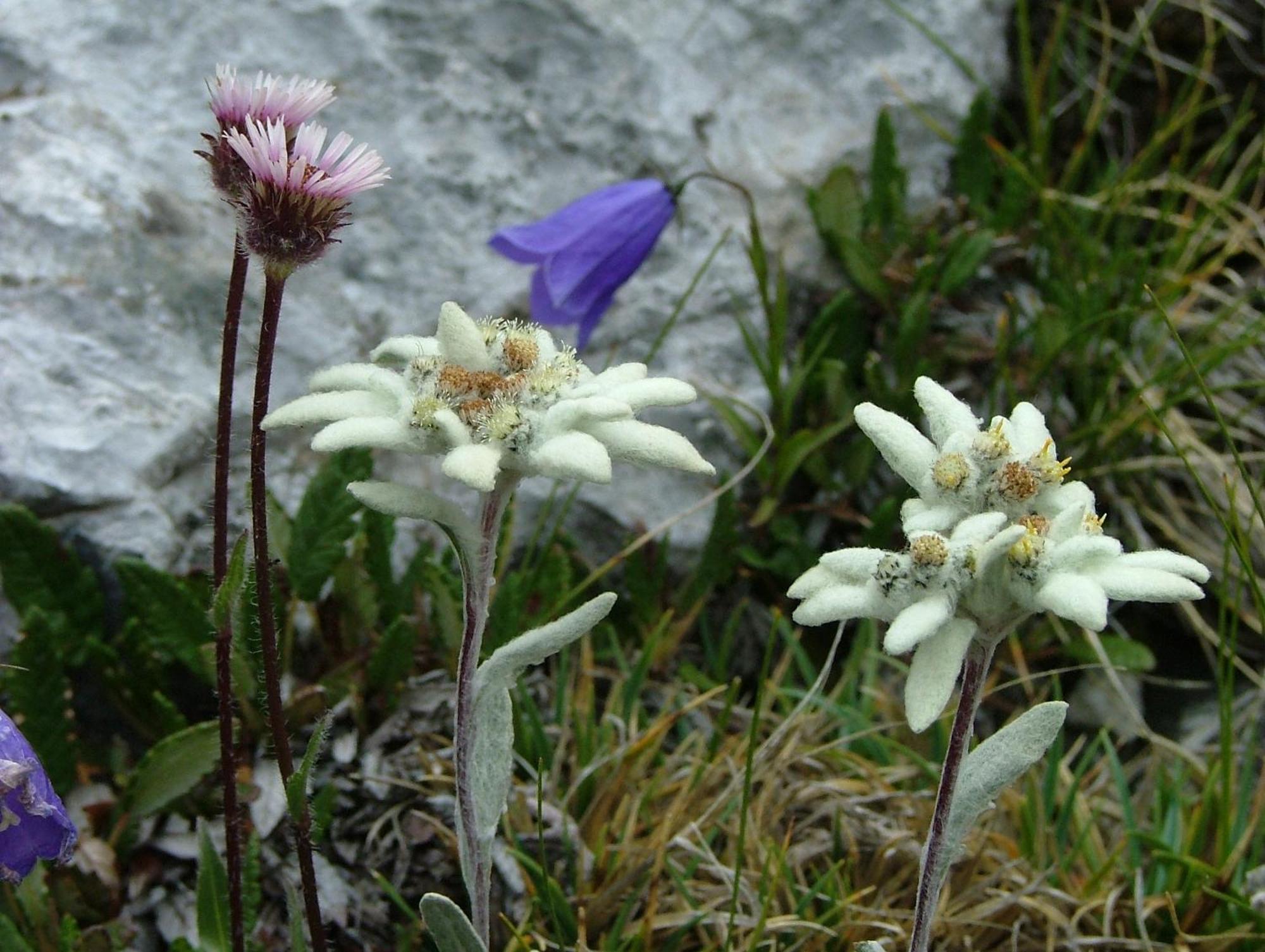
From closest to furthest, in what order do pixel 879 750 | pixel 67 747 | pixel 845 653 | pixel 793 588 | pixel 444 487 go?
pixel 793 588 < pixel 67 747 < pixel 879 750 < pixel 444 487 < pixel 845 653

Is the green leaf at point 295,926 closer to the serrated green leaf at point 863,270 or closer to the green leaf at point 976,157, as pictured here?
the serrated green leaf at point 863,270

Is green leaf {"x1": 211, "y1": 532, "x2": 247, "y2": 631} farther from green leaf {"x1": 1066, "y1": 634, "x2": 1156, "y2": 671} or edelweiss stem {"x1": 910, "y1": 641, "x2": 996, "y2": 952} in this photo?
green leaf {"x1": 1066, "y1": 634, "x2": 1156, "y2": 671}

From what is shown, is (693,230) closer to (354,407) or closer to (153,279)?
(153,279)

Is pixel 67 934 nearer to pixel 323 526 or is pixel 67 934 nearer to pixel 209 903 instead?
pixel 209 903

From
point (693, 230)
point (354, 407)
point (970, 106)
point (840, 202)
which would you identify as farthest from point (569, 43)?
point (354, 407)

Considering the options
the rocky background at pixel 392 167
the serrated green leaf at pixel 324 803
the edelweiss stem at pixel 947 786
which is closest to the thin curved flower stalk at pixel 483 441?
the edelweiss stem at pixel 947 786

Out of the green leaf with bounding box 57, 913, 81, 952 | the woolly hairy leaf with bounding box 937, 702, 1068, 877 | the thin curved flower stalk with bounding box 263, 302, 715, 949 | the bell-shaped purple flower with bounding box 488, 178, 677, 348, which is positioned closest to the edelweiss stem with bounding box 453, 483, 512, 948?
the thin curved flower stalk with bounding box 263, 302, 715, 949

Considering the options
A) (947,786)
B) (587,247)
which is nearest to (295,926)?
(947,786)
